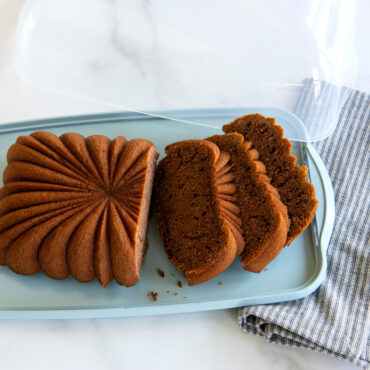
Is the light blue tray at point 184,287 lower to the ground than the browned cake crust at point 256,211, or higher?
lower

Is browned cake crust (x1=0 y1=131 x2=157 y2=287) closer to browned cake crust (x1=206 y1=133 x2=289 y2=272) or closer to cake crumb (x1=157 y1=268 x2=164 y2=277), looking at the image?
cake crumb (x1=157 y1=268 x2=164 y2=277)

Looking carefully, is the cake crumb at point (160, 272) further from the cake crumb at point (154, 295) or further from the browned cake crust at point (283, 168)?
the browned cake crust at point (283, 168)

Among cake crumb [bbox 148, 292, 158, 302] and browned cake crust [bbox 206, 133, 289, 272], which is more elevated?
browned cake crust [bbox 206, 133, 289, 272]

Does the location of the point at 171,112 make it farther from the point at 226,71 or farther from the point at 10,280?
the point at 10,280

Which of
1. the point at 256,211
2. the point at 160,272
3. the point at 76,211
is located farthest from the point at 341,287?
the point at 76,211

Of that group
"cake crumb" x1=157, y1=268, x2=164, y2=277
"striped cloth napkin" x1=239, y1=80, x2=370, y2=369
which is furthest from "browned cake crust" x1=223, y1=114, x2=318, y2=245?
"cake crumb" x1=157, y1=268, x2=164, y2=277

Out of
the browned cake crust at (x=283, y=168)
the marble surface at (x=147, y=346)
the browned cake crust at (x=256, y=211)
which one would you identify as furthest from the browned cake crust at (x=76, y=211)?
the browned cake crust at (x=283, y=168)
